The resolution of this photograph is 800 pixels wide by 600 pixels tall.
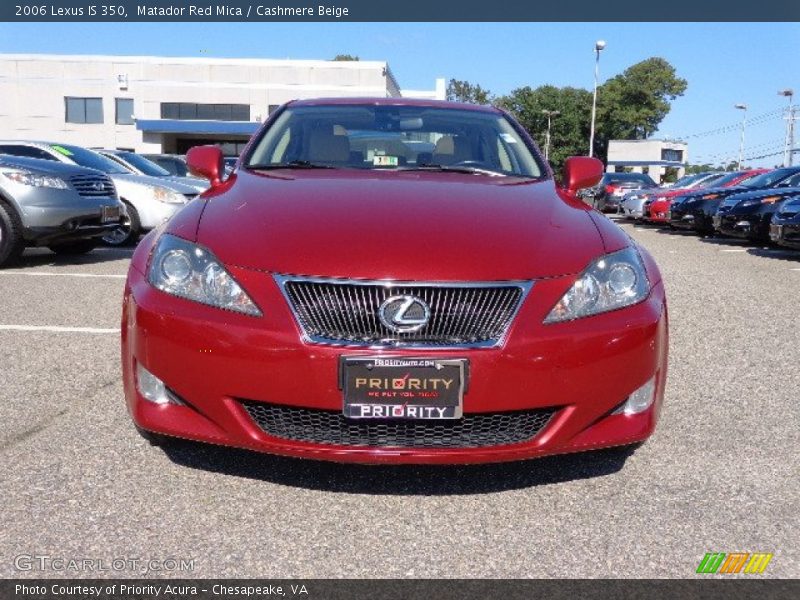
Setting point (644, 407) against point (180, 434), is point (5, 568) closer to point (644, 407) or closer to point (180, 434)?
point (180, 434)

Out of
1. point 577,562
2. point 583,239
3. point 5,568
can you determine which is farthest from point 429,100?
point 5,568

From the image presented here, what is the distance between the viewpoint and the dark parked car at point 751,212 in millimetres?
12789

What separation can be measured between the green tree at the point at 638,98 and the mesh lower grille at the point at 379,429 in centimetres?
8151

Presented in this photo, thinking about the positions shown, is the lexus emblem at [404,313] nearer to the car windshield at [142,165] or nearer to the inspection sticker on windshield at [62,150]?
the inspection sticker on windshield at [62,150]

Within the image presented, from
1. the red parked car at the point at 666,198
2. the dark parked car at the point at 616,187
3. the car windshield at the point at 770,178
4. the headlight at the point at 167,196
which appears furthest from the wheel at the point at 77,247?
the dark parked car at the point at 616,187

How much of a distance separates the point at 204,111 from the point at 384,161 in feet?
164

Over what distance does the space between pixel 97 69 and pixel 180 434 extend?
5292cm

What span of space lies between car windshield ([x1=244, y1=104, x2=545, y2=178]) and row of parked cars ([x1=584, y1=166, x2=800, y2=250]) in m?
4.52

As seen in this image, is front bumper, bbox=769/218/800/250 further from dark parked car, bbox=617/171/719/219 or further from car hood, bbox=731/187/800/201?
dark parked car, bbox=617/171/719/219

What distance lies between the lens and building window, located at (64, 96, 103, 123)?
1961 inches

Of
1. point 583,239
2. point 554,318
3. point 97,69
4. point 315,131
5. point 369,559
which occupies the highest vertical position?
point 97,69

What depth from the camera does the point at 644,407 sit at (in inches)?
104

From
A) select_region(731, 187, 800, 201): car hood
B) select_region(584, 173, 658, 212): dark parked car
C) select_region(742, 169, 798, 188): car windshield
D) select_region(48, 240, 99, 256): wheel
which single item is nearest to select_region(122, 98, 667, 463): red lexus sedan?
select_region(48, 240, 99, 256): wheel

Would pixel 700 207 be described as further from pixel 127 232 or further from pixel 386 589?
pixel 386 589
